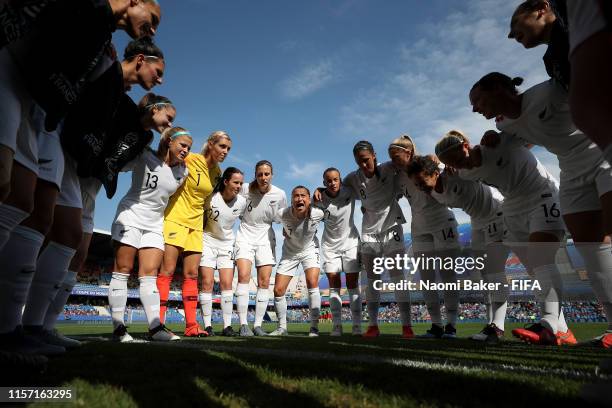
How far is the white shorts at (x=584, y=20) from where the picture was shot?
128cm

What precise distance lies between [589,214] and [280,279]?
4.98 metres

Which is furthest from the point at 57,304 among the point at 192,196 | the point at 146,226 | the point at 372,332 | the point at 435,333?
the point at 435,333

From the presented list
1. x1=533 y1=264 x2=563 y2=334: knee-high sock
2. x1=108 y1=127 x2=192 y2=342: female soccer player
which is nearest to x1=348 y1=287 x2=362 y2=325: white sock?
x1=533 y1=264 x2=563 y2=334: knee-high sock

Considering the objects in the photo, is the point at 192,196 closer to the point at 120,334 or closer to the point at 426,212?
the point at 120,334

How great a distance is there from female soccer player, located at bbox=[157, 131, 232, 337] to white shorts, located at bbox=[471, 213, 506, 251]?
4113mm

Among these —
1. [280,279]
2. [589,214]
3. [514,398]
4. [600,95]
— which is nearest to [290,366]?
[514,398]

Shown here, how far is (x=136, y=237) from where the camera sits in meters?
4.25

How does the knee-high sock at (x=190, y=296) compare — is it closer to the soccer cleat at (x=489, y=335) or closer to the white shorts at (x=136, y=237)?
the white shorts at (x=136, y=237)

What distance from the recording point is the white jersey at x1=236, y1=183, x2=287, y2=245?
6.93 m

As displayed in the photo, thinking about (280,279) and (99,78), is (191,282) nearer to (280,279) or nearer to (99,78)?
(280,279)

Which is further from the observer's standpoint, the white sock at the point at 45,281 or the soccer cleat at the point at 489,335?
the soccer cleat at the point at 489,335

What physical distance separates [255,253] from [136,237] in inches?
114

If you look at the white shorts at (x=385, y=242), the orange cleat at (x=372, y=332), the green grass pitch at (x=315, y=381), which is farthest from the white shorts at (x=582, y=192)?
the orange cleat at (x=372, y=332)

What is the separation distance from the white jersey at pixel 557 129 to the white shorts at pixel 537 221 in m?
0.73
